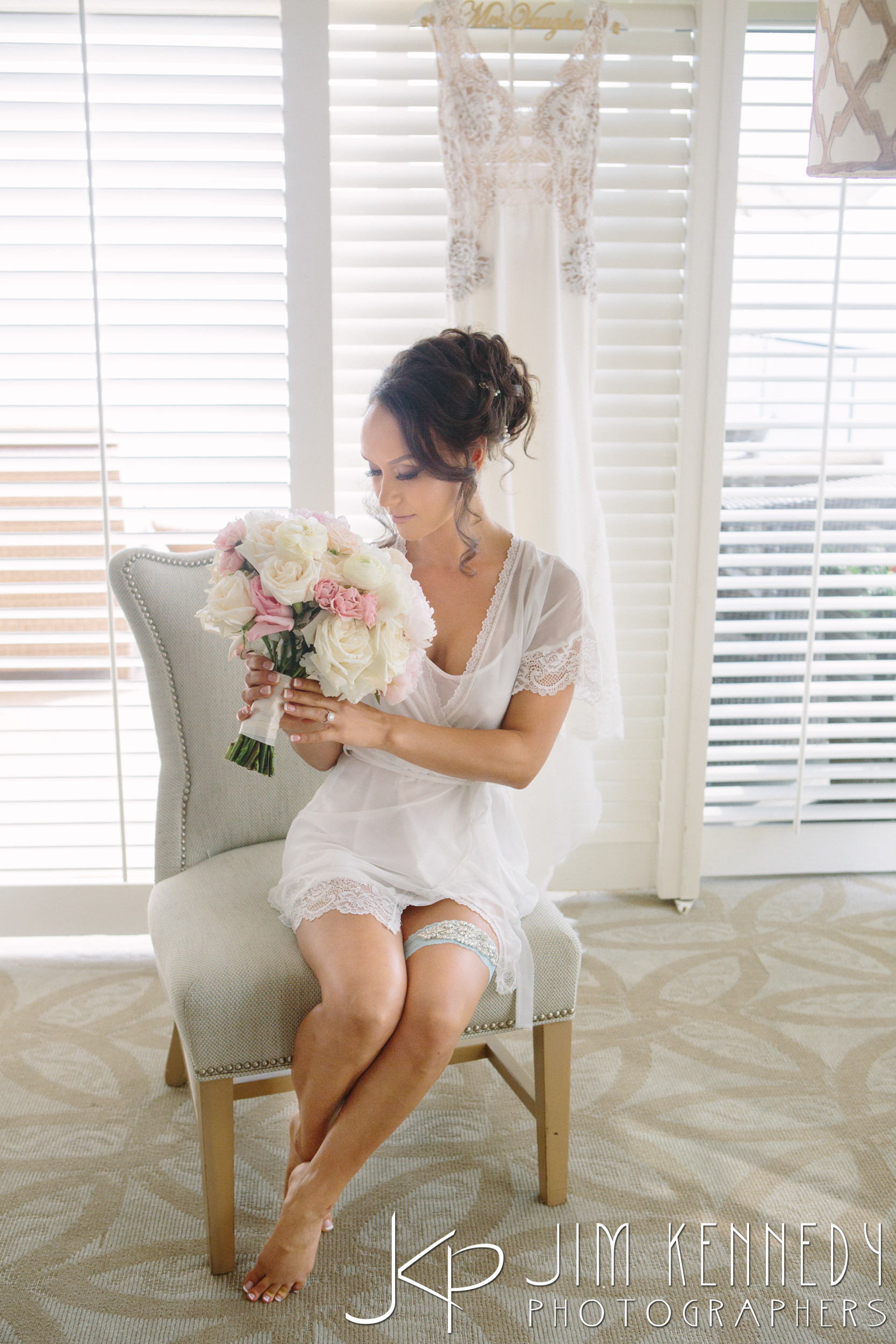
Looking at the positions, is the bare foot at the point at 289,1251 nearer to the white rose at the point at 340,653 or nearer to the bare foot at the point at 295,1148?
the bare foot at the point at 295,1148

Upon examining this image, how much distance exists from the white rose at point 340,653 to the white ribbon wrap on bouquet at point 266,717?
0.32 feet

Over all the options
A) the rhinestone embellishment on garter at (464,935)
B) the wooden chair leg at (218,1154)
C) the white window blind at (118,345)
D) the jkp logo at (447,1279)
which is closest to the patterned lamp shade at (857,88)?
the rhinestone embellishment on garter at (464,935)

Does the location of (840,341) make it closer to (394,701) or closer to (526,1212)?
(394,701)

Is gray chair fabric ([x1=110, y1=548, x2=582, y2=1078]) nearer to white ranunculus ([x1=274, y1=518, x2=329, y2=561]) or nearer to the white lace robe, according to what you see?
the white lace robe

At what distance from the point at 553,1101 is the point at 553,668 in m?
0.75

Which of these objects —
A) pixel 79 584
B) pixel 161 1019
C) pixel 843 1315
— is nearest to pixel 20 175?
pixel 79 584

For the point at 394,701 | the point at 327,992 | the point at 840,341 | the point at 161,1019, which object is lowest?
the point at 161,1019

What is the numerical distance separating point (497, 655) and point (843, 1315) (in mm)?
1173

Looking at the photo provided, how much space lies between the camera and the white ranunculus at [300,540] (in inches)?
58.4

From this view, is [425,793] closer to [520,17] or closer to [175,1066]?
[175,1066]

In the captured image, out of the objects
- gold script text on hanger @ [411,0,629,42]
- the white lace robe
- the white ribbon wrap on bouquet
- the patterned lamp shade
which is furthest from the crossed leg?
gold script text on hanger @ [411,0,629,42]

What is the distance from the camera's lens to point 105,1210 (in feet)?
5.95

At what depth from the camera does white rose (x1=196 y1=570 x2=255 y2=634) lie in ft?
5.01

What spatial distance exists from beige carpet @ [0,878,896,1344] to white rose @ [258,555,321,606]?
1.10 m
